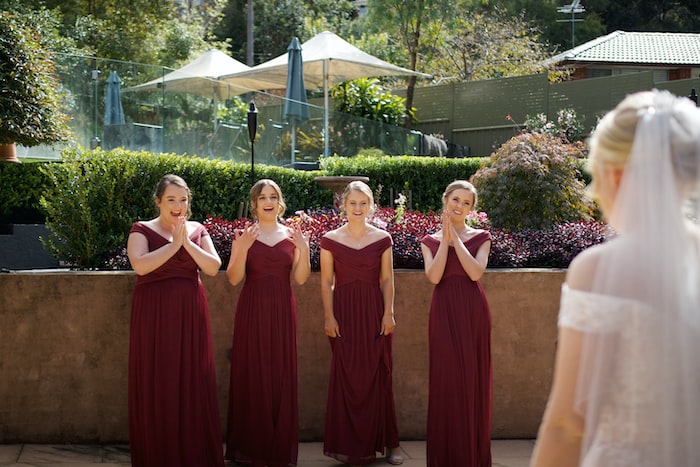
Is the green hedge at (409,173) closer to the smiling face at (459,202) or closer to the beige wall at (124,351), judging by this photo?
the beige wall at (124,351)

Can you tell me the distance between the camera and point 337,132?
16062 millimetres

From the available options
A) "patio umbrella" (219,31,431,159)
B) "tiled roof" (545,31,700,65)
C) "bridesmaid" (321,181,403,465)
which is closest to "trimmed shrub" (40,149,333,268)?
"bridesmaid" (321,181,403,465)

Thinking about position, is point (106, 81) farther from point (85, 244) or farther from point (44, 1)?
point (44, 1)

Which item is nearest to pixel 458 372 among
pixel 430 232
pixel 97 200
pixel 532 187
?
pixel 430 232

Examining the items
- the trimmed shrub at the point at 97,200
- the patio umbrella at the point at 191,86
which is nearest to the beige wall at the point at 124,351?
the trimmed shrub at the point at 97,200

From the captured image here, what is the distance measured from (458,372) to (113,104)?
27.9ft

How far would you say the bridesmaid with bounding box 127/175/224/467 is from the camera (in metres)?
5.82

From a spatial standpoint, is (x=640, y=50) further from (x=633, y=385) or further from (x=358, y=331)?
(x=633, y=385)

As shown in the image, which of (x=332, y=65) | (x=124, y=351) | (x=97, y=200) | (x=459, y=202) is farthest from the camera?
(x=332, y=65)

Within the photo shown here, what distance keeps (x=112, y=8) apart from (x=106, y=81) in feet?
46.5

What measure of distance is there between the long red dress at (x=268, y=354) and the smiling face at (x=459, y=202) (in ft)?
3.81

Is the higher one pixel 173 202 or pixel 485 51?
pixel 485 51

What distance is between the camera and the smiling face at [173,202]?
5.88m

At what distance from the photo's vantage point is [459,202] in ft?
20.0
